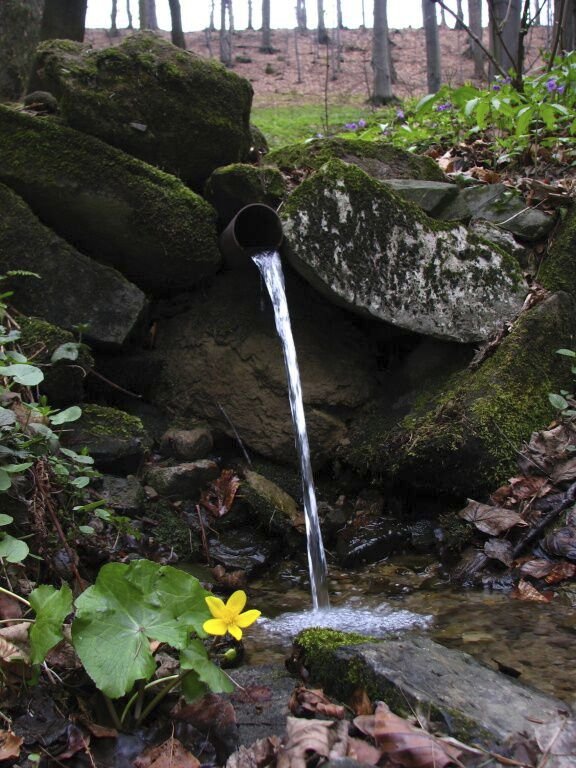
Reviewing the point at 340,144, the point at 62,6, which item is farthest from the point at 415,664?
the point at 62,6

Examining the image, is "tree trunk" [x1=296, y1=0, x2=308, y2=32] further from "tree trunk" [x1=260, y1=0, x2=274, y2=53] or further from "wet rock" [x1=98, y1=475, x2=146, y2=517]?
"wet rock" [x1=98, y1=475, x2=146, y2=517]

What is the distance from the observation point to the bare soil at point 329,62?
944 inches

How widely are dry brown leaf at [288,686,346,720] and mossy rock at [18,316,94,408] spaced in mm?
2332

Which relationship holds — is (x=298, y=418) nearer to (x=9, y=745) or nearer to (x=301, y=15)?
(x=9, y=745)

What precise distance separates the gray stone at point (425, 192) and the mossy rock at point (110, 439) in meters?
2.75

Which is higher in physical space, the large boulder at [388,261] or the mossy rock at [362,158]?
the mossy rock at [362,158]

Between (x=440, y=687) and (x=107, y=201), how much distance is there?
347cm

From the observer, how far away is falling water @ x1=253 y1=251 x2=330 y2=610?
3529 millimetres

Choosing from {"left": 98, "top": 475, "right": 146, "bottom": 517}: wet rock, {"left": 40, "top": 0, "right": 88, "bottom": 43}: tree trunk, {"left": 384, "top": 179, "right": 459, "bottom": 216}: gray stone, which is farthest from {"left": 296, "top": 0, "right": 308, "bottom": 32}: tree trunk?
{"left": 98, "top": 475, "right": 146, "bottom": 517}: wet rock

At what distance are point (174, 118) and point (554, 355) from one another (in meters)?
3.10

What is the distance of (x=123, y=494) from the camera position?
348cm

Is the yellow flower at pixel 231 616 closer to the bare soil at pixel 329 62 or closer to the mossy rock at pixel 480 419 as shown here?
the mossy rock at pixel 480 419

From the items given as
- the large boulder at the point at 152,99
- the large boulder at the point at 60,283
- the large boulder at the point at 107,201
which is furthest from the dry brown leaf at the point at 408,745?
the large boulder at the point at 152,99

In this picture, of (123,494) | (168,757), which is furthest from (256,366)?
(168,757)
